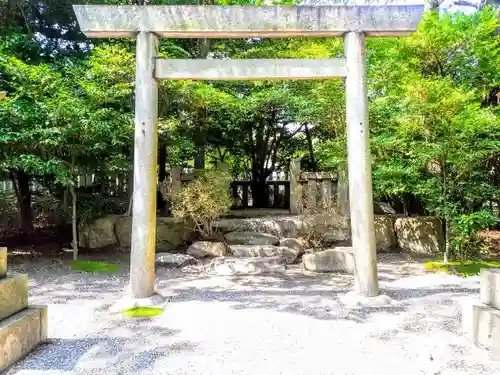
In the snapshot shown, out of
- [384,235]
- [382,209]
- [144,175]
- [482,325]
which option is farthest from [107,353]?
[382,209]

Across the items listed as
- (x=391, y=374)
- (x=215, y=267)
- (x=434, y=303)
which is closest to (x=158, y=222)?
(x=215, y=267)

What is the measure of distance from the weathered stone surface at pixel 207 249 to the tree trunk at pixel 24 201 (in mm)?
4863

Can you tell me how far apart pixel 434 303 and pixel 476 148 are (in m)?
3.37

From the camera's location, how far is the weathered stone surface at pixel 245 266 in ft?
24.6

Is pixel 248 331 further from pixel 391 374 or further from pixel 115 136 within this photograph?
pixel 115 136

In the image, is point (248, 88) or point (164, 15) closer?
point (164, 15)

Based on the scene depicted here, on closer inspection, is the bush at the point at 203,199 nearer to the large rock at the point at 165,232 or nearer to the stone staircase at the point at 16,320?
the large rock at the point at 165,232

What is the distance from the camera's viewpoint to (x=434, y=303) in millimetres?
5309

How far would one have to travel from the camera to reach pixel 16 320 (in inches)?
135

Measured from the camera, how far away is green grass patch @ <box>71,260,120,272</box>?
7.57 metres

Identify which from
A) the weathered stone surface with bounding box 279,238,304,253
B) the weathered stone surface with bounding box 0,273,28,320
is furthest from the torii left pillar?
the weathered stone surface with bounding box 279,238,304,253

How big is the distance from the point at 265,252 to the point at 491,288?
4937 millimetres

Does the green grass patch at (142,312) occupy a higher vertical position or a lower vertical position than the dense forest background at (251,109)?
lower

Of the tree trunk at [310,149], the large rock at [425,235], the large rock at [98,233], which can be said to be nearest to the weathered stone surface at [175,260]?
the large rock at [98,233]
